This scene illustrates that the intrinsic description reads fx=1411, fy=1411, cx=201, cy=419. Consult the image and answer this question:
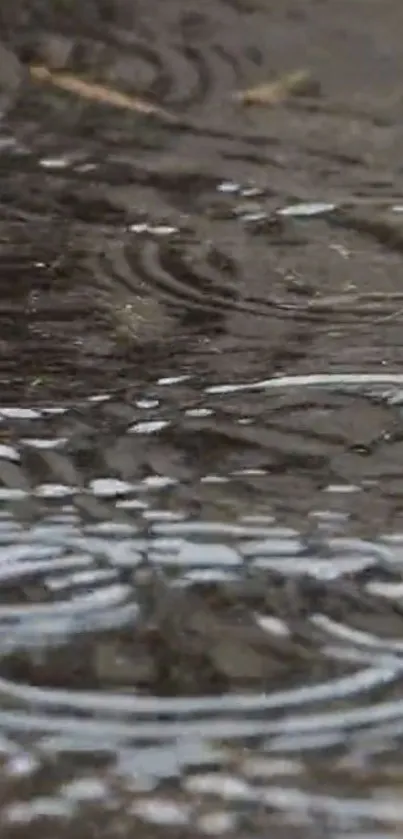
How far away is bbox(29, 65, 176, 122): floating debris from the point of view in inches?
42.2

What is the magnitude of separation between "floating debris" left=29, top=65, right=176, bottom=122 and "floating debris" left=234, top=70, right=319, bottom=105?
0.07 metres

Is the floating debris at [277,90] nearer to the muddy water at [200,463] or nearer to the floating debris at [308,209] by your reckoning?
the muddy water at [200,463]

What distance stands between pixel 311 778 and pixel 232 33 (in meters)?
0.93

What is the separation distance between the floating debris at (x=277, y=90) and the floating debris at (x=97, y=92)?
7 cm

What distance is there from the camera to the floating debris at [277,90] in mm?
1094

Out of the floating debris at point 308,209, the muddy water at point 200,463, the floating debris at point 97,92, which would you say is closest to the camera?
the muddy water at point 200,463

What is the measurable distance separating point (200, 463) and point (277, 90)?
Answer: 59 cm

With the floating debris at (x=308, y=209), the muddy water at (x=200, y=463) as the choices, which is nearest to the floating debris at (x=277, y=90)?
the muddy water at (x=200, y=463)

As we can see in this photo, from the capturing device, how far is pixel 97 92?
1.10 metres

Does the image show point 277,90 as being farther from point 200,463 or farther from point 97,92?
point 200,463

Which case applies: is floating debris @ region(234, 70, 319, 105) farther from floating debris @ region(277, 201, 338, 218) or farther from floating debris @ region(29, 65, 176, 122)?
floating debris @ region(277, 201, 338, 218)

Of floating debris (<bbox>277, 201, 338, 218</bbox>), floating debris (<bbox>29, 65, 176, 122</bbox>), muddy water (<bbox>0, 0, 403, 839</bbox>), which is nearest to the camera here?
muddy water (<bbox>0, 0, 403, 839</bbox>)

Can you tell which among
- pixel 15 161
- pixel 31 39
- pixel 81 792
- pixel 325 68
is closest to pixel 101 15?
pixel 31 39

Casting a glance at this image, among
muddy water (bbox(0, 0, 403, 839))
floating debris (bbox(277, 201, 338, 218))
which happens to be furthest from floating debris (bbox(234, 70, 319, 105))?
floating debris (bbox(277, 201, 338, 218))
